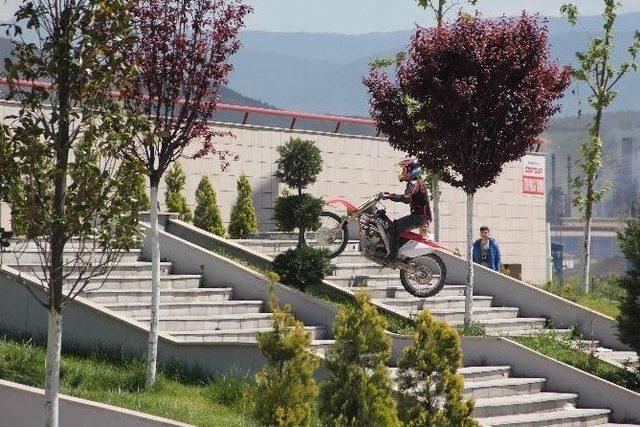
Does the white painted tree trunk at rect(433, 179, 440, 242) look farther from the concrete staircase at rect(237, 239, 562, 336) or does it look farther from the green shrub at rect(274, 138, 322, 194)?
the concrete staircase at rect(237, 239, 562, 336)

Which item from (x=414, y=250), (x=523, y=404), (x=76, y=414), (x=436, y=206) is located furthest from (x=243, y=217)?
(x=76, y=414)

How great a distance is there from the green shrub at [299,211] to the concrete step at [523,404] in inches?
242

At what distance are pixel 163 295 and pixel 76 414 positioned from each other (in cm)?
529

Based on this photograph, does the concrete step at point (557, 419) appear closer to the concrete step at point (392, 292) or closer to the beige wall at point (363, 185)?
the concrete step at point (392, 292)

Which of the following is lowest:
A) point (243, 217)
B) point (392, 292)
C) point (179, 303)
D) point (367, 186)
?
point (179, 303)

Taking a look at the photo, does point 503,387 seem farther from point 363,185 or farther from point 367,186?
point 367,186

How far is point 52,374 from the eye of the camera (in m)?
12.4

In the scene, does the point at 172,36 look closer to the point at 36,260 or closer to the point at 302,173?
the point at 36,260

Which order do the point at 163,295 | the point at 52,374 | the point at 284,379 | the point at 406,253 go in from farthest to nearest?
the point at 406,253
the point at 163,295
the point at 52,374
the point at 284,379

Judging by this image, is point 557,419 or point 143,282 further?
point 143,282

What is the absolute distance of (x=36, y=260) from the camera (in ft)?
63.4

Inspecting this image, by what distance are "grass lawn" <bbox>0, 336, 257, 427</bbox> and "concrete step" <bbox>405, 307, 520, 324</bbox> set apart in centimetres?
523

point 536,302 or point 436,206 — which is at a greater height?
point 436,206

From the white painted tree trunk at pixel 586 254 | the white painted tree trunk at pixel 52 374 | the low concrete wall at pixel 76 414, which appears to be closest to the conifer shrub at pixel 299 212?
the white painted tree trunk at pixel 586 254
